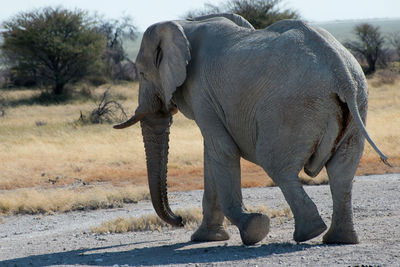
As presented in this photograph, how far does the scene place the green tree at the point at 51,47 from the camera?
3559cm

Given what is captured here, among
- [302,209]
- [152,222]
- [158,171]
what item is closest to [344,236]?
[302,209]

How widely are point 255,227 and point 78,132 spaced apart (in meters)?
15.0

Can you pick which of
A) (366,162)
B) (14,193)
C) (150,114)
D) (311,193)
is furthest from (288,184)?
(366,162)

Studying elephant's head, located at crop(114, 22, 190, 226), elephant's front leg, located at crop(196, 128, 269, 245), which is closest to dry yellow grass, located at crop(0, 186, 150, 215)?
elephant's head, located at crop(114, 22, 190, 226)

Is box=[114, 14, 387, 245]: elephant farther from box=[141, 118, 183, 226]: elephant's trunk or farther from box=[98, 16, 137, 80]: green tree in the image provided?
box=[98, 16, 137, 80]: green tree

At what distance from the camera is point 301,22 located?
6.50 metres

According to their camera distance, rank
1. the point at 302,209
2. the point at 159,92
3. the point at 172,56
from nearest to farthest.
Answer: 1. the point at 302,209
2. the point at 172,56
3. the point at 159,92

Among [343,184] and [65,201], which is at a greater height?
[343,184]

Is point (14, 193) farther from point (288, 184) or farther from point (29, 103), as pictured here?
point (29, 103)

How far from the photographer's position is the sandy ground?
5.88 metres

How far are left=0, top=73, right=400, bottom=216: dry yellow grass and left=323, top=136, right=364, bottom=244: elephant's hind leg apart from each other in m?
6.31

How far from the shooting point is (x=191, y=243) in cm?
758

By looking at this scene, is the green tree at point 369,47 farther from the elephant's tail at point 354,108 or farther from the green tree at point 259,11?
the elephant's tail at point 354,108

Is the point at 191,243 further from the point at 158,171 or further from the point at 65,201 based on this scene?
the point at 65,201
